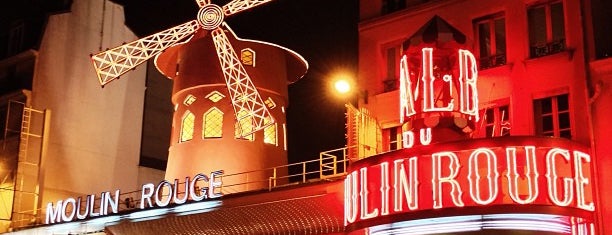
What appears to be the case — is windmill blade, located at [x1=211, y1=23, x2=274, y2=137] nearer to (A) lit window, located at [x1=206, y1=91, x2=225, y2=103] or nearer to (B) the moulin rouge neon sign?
(A) lit window, located at [x1=206, y1=91, x2=225, y2=103]

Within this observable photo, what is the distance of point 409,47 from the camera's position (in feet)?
42.5

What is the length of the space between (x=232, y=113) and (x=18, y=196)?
6.01 meters

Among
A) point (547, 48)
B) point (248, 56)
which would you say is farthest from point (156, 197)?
point (547, 48)

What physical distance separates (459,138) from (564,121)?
167 centimetres

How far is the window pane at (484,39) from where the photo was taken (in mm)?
13883

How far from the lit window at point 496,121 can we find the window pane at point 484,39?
38.1 inches

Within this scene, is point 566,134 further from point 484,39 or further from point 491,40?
point 484,39

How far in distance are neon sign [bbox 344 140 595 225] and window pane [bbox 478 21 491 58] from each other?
2714mm

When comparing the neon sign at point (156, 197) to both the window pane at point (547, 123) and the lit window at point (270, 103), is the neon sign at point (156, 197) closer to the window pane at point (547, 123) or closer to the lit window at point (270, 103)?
the lit window at point (270, 103)

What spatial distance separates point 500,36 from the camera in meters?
13.8

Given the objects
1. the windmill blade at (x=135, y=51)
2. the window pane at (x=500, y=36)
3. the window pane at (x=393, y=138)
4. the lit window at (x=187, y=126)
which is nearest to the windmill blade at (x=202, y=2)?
the windmill blade at (x=135, y=51)

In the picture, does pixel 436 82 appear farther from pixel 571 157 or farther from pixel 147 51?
pixel 147 51

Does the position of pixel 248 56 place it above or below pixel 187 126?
above

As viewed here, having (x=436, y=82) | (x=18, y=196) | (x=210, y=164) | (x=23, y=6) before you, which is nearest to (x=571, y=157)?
(x=436, y=82)
